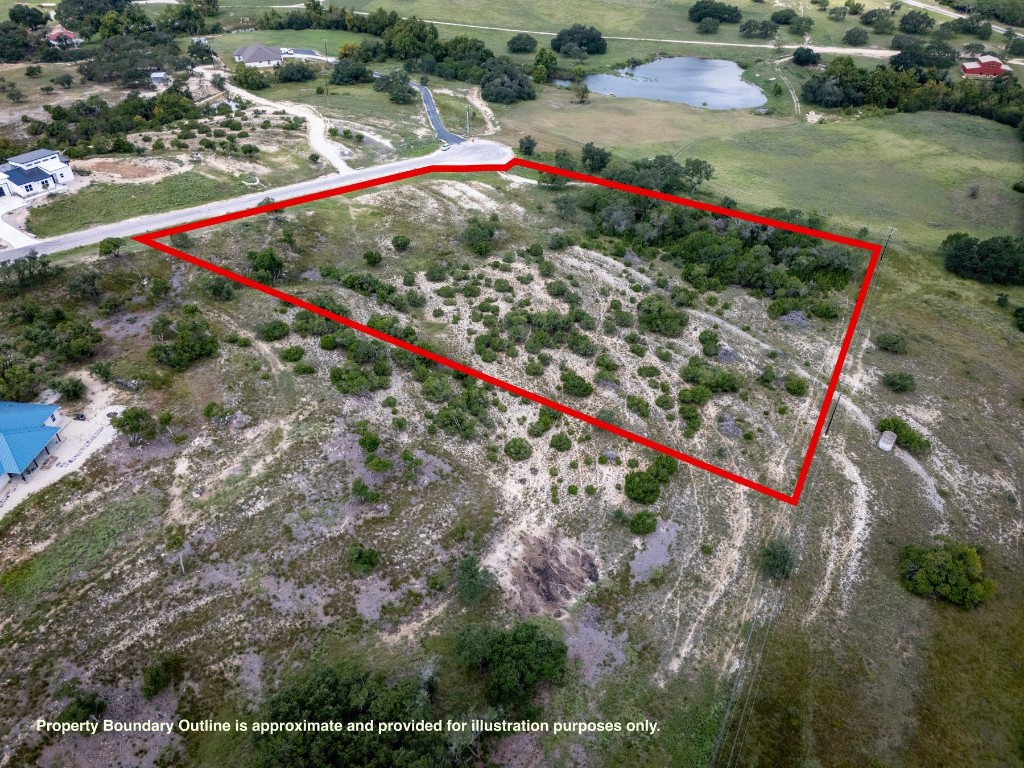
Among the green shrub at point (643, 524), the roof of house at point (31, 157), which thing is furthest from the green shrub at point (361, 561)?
the roof of house at point (31, 157)

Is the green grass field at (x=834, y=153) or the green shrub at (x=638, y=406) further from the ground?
the green grass field at (x=834, y=153)

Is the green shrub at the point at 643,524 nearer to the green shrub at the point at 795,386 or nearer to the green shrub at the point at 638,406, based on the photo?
the green shrub at the point at 638,406

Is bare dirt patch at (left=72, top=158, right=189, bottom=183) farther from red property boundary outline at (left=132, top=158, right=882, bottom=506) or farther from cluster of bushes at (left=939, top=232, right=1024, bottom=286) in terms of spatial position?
cluster of bushes at (left=939, top=232, right=1024, bottom=286)

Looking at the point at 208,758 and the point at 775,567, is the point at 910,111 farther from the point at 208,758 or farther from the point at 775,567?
the point at 208,758

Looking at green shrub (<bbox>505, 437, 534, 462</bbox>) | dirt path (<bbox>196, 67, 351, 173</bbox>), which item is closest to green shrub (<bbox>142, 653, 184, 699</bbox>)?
green shrub (<bbox>505, 437, 534, 462</bbox>)

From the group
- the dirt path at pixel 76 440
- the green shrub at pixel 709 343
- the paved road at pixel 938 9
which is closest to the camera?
the dirt path at pixel 76 440

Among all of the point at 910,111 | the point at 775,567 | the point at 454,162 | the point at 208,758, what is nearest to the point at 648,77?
the point at 910,111
